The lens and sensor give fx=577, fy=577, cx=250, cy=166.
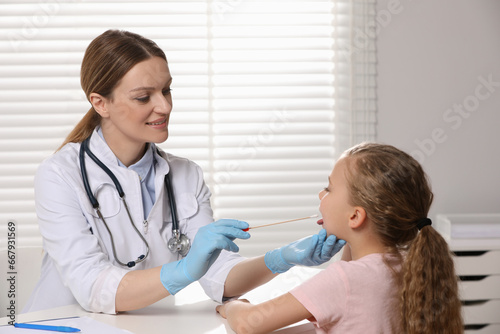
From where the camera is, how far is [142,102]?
5.29 ft

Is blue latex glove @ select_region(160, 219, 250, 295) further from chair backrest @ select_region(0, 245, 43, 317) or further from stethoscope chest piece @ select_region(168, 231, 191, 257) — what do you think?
chair backrest @ select_region(0, 245, 43, 317)

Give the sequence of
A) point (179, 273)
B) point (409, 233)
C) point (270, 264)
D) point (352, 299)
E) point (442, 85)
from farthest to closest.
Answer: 1. point (442, 85)
2. point (270, 264)
3. point (179, 273)
4. point (409, 233)
5. point (352, 299)

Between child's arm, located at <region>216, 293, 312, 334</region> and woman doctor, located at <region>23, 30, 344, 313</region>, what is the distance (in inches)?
7.2

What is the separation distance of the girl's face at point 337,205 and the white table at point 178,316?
229 millimetres

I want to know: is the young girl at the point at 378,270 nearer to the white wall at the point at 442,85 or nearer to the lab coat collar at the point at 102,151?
the lab coat collar at the point at 102,151

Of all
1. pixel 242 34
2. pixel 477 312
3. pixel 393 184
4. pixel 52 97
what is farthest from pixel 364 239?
pixel 52 97

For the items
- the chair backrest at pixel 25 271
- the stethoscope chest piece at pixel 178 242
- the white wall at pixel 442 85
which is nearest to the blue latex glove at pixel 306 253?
the stethoscope chest piece at pixel 178 242

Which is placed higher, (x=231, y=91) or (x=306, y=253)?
(x=231, y=91)

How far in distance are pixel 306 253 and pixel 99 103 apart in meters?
0.76

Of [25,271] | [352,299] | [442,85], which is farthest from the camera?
[442,85]

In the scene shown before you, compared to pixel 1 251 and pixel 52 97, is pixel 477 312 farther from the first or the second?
pixel 52 97

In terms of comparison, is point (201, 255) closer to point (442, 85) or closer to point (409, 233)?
point (409, 233)

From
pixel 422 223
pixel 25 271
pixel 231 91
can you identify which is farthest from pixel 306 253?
pixel 231 91

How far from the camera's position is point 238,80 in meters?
2.84
